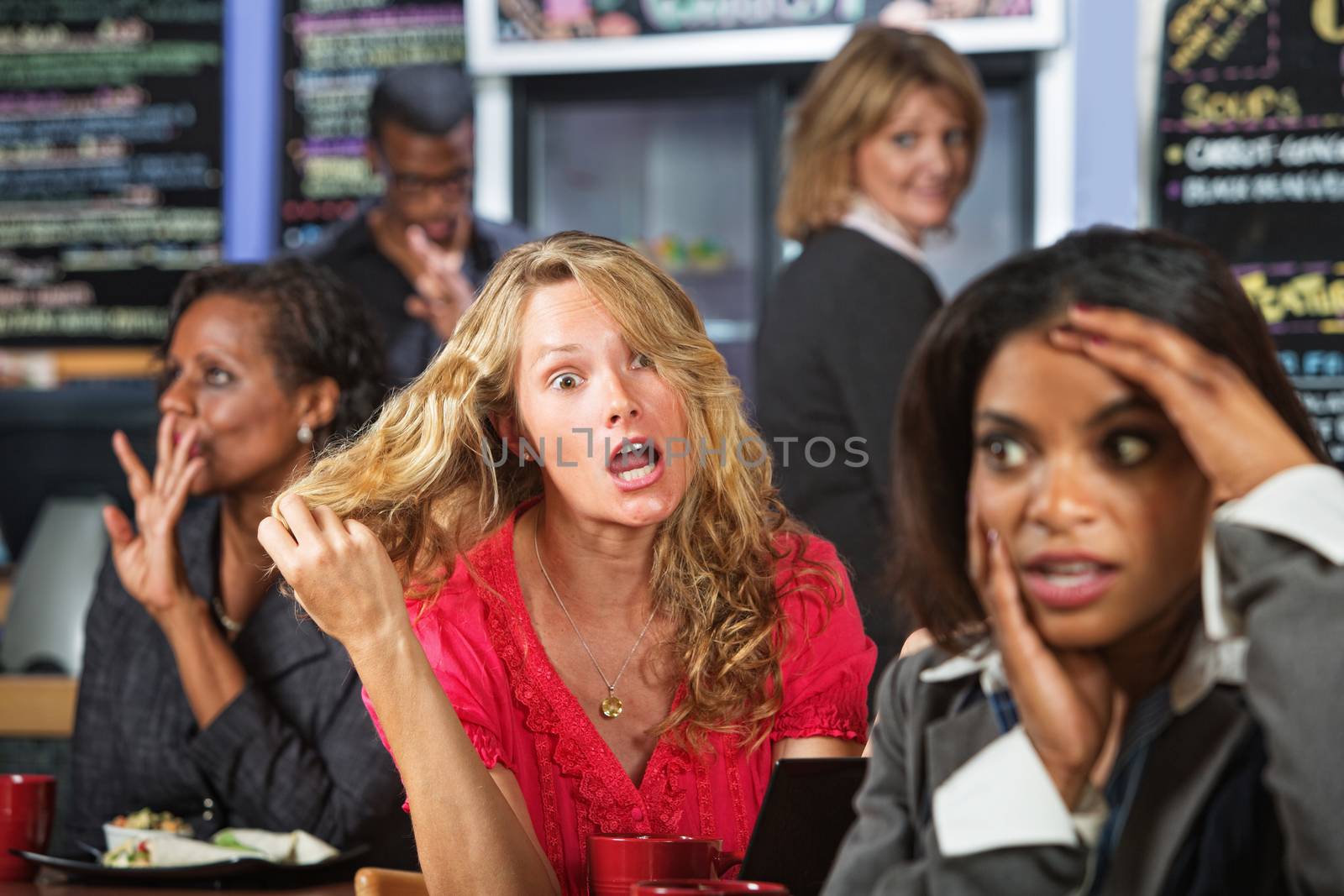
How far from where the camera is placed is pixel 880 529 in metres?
2.31

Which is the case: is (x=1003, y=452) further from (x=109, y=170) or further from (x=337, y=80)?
(x=109, y=170)

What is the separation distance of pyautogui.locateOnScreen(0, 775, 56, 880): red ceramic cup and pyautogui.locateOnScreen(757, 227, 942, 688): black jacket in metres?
1.25

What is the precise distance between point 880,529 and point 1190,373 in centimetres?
152

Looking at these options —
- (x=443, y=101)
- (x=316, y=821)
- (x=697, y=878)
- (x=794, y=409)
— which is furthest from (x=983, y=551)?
(x=443, y=101)

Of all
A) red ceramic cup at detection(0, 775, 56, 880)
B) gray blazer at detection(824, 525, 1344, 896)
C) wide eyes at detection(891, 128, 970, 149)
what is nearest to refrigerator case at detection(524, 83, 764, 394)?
wide eyes at detection(891, 128, 970, 149)

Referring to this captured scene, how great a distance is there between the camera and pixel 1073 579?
82 centimetres

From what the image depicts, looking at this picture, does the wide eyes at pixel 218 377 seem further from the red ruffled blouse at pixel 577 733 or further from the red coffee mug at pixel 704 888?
the red coffee mug at pixel 704 888

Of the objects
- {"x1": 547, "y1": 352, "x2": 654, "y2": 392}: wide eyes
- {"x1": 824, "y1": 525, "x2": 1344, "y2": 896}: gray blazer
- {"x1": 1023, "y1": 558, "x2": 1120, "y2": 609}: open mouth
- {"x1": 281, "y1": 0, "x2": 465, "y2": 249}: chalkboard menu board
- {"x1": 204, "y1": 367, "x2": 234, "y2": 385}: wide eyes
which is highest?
{"x1": 281, "y1": 0, "x2": 465, "y2": 249}: chalkboard menu board

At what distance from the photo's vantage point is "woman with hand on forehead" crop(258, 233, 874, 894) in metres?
1.57

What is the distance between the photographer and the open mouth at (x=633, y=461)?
1547mm

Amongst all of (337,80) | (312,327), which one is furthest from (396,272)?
(312,327)

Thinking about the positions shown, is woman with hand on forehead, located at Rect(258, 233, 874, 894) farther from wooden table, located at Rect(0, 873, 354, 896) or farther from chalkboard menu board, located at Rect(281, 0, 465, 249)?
chalkboard menu board, located at Rect(281, 0, 465, 249)

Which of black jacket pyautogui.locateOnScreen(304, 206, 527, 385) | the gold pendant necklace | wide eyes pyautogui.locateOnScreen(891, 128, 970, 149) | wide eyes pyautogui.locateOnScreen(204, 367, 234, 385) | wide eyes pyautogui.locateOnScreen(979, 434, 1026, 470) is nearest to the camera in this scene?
wide eyes pyautogui.locateOnScreen(979, 434, 1026, 470)

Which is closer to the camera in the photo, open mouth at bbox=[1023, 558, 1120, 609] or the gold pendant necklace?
open mouth at bbox=[1023, 558, 1120, 609]
